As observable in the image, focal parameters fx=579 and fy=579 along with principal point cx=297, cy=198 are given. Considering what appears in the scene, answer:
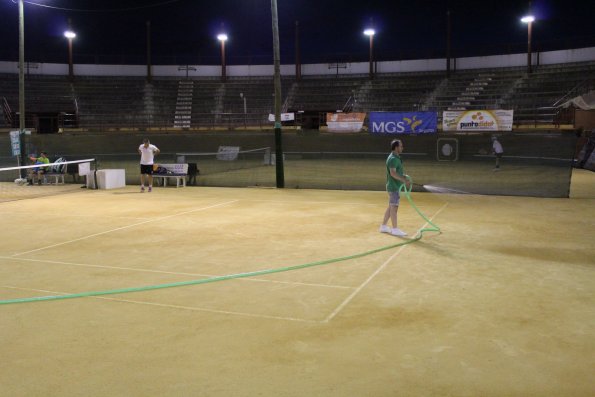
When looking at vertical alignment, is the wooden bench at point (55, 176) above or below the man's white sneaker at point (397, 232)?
above

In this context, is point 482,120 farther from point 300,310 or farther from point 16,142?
point 300,310

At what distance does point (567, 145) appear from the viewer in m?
31.6

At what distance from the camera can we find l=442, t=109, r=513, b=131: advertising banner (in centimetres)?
2894

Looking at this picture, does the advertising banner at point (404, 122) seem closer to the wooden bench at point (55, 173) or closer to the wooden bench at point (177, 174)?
the wooden bench at point (177, 174)

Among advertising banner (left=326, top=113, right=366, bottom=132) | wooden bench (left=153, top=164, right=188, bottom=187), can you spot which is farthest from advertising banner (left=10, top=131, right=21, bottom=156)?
advertising banner (left=326, top=113, right=366, bottom=132)

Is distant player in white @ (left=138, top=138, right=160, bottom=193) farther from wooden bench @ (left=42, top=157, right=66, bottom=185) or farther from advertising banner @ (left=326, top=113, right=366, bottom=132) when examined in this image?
advertising banner @ (left=326, top=113, right=366, bottom=132)

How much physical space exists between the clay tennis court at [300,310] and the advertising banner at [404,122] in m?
14.5

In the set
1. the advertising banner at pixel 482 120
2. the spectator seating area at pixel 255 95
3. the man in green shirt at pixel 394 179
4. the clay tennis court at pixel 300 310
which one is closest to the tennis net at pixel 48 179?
the clay tennis court at pixel 300 310

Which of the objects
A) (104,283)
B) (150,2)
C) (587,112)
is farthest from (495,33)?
(104,283)

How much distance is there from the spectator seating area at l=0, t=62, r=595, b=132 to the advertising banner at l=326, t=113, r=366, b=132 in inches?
353

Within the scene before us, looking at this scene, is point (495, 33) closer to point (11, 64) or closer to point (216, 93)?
point (216, 93)

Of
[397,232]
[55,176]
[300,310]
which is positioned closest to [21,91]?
[55,176]

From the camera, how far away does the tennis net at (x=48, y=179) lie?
22328 millimetres

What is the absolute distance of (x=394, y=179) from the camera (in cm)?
1180
